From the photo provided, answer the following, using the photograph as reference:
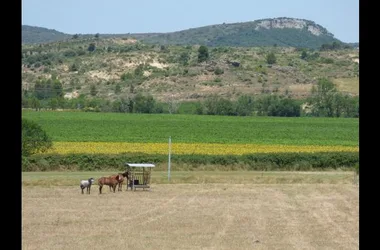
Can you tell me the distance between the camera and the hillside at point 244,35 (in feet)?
448

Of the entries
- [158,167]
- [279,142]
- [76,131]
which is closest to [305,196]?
[158,167]

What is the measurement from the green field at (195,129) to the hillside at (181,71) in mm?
10375

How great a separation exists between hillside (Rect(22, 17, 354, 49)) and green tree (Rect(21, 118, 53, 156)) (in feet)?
340

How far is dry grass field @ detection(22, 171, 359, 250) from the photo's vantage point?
38.1ft

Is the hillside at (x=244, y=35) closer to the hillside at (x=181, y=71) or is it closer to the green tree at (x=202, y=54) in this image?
the hillside at (x=181, y=71)

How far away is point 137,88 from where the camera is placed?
247 ft

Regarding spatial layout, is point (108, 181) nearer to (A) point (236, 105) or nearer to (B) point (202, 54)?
(A) point (236, 105)

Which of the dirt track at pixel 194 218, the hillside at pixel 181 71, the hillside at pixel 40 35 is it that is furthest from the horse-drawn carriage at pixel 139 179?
the hillside at pixel 40 35

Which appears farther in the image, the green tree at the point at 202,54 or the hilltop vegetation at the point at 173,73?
the green tree at the point at 202,54

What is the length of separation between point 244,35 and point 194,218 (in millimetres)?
127431

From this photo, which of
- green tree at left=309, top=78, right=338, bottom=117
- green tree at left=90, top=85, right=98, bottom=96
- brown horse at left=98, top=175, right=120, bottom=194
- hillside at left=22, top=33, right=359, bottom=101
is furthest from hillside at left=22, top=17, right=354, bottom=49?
brown horse at left=98, top=175, right=120, bottom=194

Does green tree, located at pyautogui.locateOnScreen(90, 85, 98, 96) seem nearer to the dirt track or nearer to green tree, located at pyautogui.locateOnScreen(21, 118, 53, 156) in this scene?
green tree, located at pyautogui.locateOnScreen(21, 118, 53, 156)

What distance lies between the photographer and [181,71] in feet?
263

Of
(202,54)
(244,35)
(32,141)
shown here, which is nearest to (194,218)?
(32,141)
